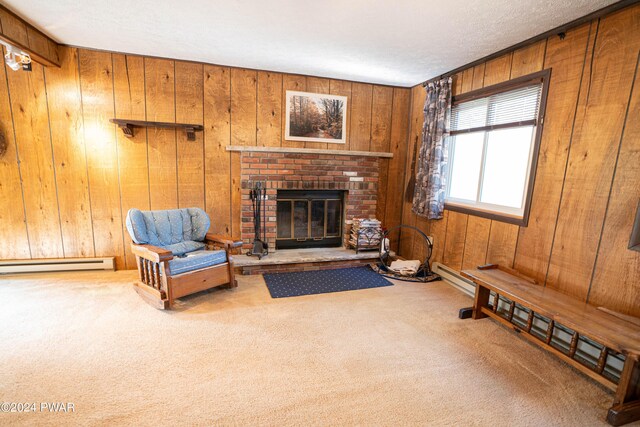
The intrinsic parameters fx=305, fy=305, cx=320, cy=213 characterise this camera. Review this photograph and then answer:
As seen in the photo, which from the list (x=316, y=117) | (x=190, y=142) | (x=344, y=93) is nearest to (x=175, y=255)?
(x=190, y=142)

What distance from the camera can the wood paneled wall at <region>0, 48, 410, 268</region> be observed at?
10.6 ft

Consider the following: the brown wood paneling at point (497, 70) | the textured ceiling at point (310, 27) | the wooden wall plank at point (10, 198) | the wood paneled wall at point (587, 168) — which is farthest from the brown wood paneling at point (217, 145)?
the wood paneled wall at point (587, 168)

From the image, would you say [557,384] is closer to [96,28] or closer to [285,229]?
[285,229]

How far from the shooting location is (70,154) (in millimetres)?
3354

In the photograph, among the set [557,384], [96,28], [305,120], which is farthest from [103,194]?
[557,384]

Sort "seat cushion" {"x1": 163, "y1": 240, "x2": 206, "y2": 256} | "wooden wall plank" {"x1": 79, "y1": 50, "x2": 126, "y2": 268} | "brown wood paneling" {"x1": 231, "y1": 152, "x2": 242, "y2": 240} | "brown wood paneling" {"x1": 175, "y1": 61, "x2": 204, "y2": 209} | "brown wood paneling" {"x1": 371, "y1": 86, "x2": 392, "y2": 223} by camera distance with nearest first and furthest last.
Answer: "seat cushion" {"x1": 163, "y1": 240, "x2": 206, "y2": 256}
"wooden wall plank" {"x1": 79, "y1": 50, "x2": 126, "y2": 268}
"brown wood paneling" {"x1": 175, "y1": 61, "x2": 204, "y2": 209}
"brown wood paneling" {"x1": 231, "y1": 152, "x2": 242, "y2": 240}
"brown wood paneling" {"x1": 371, "y1": 86, "x2": 392, "y2": 223}

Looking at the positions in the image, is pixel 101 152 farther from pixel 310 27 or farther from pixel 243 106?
pixel 310 27

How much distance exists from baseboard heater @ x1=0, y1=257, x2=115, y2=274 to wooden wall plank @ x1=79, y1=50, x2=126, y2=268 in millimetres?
109

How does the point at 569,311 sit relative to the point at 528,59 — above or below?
below

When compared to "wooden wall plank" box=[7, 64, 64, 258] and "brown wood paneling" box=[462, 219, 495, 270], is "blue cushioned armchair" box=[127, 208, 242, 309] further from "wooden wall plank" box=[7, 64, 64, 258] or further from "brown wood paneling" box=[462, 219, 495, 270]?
"brown wood paneling" box=[462, 219, 495, 270]

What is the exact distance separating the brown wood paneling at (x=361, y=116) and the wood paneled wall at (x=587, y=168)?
167cm

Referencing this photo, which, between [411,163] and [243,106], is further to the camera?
[411,163]

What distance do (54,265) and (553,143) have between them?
5.05 m

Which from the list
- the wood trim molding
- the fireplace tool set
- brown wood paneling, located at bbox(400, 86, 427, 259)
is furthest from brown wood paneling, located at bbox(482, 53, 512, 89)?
the wood trim molding
